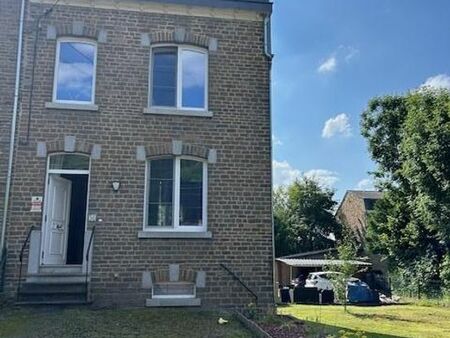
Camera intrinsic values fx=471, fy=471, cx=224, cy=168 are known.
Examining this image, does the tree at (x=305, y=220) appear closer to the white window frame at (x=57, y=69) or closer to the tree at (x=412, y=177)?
the tree at (x=412, y=177)

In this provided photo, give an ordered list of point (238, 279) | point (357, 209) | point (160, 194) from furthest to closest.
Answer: point (357, 209) → point (160, 194) → point (238, 279)

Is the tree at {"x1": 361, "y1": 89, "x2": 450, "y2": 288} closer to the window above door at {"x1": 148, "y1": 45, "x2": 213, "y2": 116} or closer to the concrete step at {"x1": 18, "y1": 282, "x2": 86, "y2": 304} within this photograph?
the window above door at {"x1": 148, "y1": 45, "x2": 213, "y2": 116}

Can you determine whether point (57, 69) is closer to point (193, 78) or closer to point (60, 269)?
point (193, 78)

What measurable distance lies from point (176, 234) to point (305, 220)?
3670 centimetres

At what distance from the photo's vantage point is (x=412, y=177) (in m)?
23.1

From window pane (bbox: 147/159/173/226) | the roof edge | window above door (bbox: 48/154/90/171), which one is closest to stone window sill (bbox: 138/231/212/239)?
window pane (bbox: 147/159/173/226)

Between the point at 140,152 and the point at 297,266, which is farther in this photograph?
the point at 297,266

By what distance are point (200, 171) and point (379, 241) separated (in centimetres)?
1989

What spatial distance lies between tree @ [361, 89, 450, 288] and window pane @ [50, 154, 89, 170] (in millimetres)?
16215

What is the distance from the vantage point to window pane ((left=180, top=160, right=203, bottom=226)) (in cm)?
1151

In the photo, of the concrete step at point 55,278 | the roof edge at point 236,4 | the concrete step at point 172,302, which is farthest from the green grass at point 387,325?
the roof edge at point 236,4

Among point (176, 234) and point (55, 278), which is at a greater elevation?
point (176, 234)

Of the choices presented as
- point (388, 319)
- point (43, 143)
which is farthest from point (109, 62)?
point (388, 319)

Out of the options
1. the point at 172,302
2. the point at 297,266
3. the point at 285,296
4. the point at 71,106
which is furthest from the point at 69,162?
the point at 297,266
